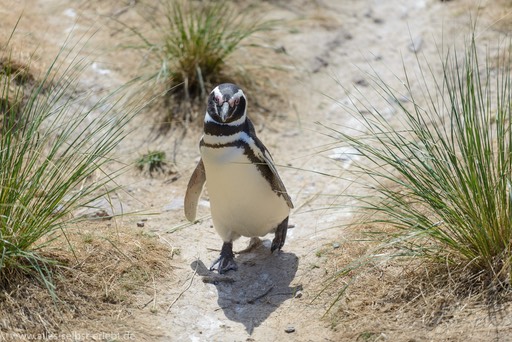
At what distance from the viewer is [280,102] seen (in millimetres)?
6645

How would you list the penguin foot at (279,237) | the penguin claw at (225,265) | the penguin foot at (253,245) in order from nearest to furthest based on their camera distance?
the penguin claw at (225,265)
the penguin foot at (279,237)
the penguin foot at (253,245)

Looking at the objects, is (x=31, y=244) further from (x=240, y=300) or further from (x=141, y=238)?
(x=240, y=300)

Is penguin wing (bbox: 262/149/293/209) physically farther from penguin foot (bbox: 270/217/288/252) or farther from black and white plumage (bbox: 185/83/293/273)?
penguin foot (bbox: 270/217/288/252)

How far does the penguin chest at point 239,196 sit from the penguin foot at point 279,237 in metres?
0.07

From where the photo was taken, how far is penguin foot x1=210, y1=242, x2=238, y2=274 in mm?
4531

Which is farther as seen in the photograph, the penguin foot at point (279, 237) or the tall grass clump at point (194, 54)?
the tall grass clump at point (194, 54)

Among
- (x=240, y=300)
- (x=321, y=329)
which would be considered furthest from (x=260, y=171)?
(x=321, y=329)

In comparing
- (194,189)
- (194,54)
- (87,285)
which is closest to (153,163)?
(194,54)

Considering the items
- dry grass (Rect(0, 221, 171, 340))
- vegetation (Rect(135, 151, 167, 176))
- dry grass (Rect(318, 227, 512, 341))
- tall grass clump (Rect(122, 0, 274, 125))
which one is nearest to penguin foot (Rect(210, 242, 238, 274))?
dry grass (Rect(0, 221, 171, 340))

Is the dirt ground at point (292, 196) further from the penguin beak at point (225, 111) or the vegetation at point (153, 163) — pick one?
the penguin beak at point (225, 111)

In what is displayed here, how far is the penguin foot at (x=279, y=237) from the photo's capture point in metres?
4.78

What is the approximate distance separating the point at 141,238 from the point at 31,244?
86 cm

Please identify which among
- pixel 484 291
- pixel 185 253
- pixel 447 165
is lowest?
pixel 185 253

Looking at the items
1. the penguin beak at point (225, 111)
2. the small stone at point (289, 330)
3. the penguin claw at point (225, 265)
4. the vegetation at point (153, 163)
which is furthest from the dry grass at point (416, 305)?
the vegetation at point (153, 163)
